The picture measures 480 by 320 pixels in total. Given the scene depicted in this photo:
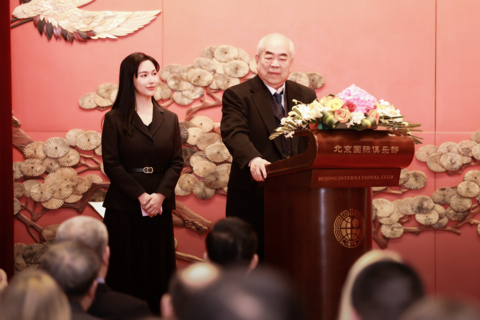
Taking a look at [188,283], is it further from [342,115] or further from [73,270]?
[342,115]

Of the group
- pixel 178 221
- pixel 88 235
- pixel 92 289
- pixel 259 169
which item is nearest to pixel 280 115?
pixel 259 169

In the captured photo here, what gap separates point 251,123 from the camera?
2.61m

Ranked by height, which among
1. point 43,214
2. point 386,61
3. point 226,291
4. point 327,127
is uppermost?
point 386,61

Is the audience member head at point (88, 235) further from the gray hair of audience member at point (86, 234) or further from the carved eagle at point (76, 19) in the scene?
the carved eagle at point (76, 19)

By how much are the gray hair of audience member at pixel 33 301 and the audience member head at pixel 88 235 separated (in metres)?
0.60

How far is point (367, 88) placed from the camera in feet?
12.6

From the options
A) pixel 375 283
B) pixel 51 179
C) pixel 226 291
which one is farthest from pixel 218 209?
pixel 226 291

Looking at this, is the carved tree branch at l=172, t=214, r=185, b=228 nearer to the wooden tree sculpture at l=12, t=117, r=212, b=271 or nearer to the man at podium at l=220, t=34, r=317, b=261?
the wooden tree sculpture at l=12, t=117, r=212, b=271

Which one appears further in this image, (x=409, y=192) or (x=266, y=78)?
(x=409, y=192)

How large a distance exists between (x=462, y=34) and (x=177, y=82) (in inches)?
96.8

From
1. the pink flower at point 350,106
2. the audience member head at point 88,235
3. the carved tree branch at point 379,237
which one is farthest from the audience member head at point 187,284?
the carved tree branch at point 379,237

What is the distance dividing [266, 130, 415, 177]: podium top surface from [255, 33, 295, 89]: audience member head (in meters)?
0.79

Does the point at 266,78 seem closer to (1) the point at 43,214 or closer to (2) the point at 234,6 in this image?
(2) the point at 234,6

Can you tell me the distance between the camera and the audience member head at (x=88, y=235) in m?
1.60
